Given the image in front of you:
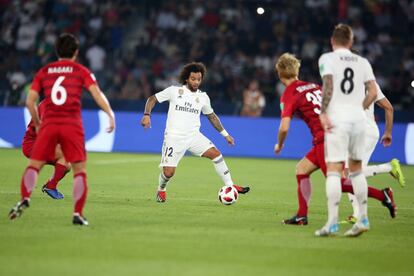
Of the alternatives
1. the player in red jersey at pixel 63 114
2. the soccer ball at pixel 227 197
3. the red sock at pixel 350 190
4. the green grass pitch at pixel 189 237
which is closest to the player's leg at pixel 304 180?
the green grass pitch at pixel 189 237

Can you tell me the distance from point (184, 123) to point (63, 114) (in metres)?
3.72

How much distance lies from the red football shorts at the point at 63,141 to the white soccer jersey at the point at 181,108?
356 cm

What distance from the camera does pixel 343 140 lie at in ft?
31.0

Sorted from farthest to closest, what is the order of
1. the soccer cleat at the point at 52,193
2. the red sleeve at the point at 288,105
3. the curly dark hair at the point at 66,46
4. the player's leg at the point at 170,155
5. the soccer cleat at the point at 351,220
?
1. the player's leg at the point at 170,155
2. the soccer cleat at the point at 52,193
3. the soccer cleat at the point at 351,220
4. the red sleeve at the point at 288,105
5. the curly dark hair at the point at 66,46

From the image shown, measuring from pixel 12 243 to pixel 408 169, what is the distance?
45.2ft

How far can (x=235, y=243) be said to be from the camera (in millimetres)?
9086

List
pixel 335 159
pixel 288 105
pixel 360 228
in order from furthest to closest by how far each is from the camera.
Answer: pixel 288 105 < pixel 360 228 < pixel 335 159

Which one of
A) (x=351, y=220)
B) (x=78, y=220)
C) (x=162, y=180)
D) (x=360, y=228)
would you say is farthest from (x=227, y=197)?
(x=360, y=228)

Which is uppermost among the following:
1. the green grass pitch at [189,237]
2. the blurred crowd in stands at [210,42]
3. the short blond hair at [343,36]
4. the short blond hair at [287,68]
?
the blurred crowd in stands at [210,42]

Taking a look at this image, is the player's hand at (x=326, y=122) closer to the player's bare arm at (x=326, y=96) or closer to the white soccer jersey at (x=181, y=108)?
the player's bare arm at (x=326, y=96)

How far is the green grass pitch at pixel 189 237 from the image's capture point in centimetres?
775

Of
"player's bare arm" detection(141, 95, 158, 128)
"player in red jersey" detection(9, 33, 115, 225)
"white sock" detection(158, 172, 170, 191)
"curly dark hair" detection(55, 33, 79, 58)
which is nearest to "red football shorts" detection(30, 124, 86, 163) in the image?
"player in red jersey" detection(9, 33, 115, 225)

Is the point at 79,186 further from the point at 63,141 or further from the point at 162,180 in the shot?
the point at 162,180

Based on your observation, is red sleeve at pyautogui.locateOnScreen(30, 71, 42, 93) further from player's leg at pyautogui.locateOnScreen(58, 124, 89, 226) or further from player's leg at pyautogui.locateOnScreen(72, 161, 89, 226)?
player's leg at pyautogui.locateOnScreen(72, 161, 89, 226)
